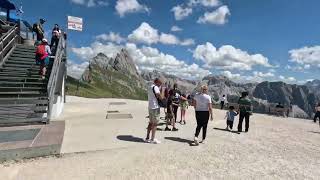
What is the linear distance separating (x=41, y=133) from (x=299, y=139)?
9820mm

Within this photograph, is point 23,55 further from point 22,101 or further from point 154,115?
point 154,115

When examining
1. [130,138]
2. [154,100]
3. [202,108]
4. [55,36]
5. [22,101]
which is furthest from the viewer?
[55,36]

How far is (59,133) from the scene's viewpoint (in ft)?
40.8

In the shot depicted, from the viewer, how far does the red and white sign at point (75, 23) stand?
1019 inches

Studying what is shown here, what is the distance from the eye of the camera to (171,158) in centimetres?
956

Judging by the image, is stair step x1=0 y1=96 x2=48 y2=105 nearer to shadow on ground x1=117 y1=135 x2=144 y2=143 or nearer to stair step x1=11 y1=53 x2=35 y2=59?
shadow on ground x1=117 y1=135 x2=144 y2=143

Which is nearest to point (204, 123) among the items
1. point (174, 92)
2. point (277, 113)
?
point (174, 92)

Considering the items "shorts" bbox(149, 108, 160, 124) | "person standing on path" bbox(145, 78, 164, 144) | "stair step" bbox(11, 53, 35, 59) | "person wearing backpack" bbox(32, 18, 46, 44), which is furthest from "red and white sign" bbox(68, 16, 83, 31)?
"shorts" bbox(149, 108, 160, 124)

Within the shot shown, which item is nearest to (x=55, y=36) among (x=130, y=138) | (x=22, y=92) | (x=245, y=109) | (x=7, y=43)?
(x=7, y=43)

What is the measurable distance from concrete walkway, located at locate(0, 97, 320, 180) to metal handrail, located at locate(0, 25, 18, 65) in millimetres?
6996

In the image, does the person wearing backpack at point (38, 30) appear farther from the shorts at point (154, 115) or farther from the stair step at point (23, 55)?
the shorts at point (154, 115)

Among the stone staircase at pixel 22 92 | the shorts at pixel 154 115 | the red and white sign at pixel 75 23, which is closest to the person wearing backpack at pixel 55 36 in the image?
the stone staircase at pixel 22 92

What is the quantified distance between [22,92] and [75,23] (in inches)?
474

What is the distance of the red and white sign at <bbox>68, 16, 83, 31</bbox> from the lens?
84.9 feet
